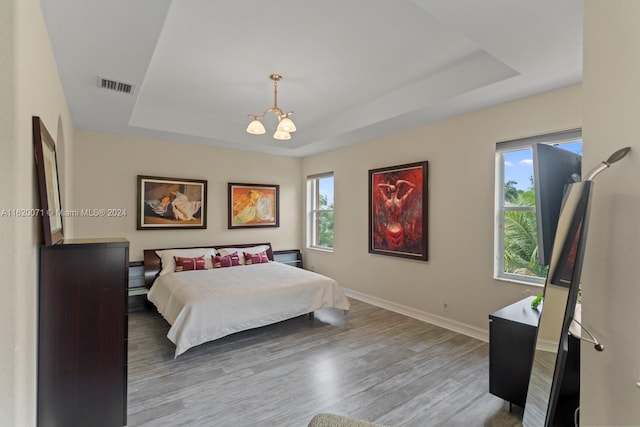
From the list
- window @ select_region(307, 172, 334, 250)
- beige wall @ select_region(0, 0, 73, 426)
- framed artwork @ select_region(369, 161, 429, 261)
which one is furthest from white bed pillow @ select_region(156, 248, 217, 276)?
beige wall @ select_region(0, 0, 73, 426)

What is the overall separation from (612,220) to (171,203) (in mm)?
5134

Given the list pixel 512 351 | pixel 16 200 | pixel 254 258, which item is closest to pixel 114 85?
pixel 16 200

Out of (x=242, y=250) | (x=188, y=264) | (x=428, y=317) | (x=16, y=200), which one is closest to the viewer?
(x=16, y=200)

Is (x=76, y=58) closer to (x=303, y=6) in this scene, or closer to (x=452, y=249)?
(x=303, y=6)

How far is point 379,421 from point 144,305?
3851 mm

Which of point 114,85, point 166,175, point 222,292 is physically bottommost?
point 222,292

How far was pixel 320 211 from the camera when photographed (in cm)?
603

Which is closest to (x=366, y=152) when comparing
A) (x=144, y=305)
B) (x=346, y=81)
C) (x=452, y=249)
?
(x=346, y=81)

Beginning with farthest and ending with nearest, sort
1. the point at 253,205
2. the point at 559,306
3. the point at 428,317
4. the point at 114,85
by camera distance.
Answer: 1. the point at 253,205
2. the point at 428,317
3. the point at 114,85
4. the point at 559,306

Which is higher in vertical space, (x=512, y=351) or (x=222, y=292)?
(x=222, y=292)

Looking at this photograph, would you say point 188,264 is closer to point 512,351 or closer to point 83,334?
point 83,334

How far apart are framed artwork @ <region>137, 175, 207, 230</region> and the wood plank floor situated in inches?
64.9

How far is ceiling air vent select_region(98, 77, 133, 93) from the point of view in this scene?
276cm

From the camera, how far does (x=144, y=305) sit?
454cm
